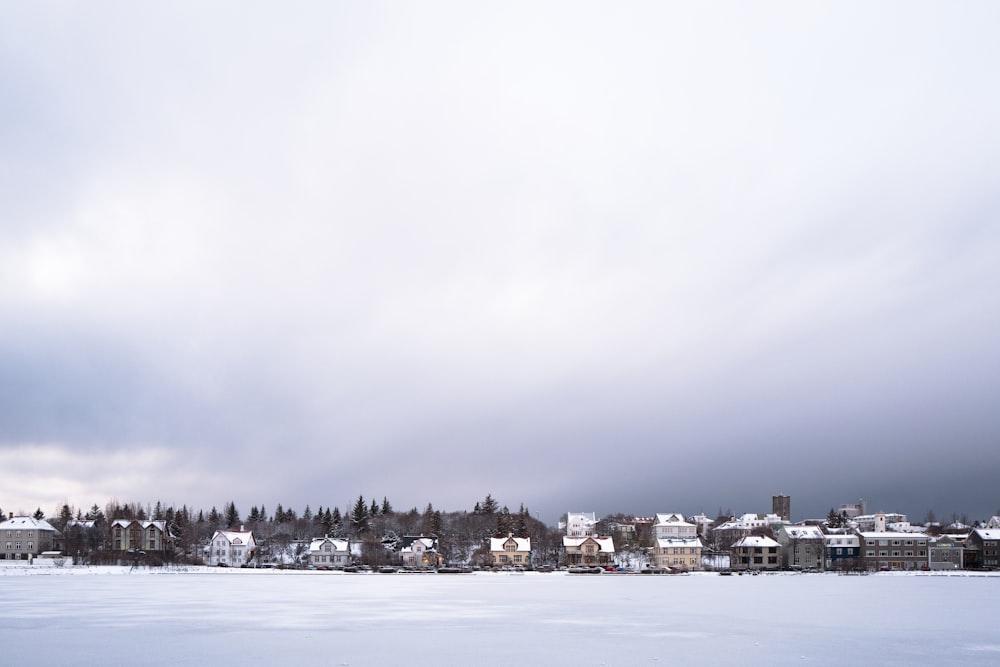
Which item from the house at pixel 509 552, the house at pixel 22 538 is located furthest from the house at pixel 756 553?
the house at pixel 22 538

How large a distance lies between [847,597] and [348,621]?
115 feet

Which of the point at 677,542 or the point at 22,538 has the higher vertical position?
the point at 22,538

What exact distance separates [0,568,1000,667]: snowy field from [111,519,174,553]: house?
73.8 metres

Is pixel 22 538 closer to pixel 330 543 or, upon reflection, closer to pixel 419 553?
pixel 330 543

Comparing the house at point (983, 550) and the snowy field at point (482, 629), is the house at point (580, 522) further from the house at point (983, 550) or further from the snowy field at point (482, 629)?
the snowy field at point (482, 629)

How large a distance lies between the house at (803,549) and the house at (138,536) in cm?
9000

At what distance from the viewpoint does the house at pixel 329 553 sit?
402 ft

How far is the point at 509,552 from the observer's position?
11956 centimetres

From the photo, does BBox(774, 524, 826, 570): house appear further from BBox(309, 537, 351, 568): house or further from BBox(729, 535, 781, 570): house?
BBox(309, 537, 351, 568): house

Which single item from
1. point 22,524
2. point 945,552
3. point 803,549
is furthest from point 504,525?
point 22,524

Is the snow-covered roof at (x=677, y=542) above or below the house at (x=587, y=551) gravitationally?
above

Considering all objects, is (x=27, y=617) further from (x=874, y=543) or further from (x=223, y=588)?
(x=874, y=543)

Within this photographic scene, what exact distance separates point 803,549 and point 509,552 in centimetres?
4358

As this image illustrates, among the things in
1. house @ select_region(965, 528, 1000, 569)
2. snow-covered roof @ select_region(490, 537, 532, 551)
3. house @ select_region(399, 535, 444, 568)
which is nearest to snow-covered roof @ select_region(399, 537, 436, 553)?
house @ select_region(399, 535, 444, 568)
